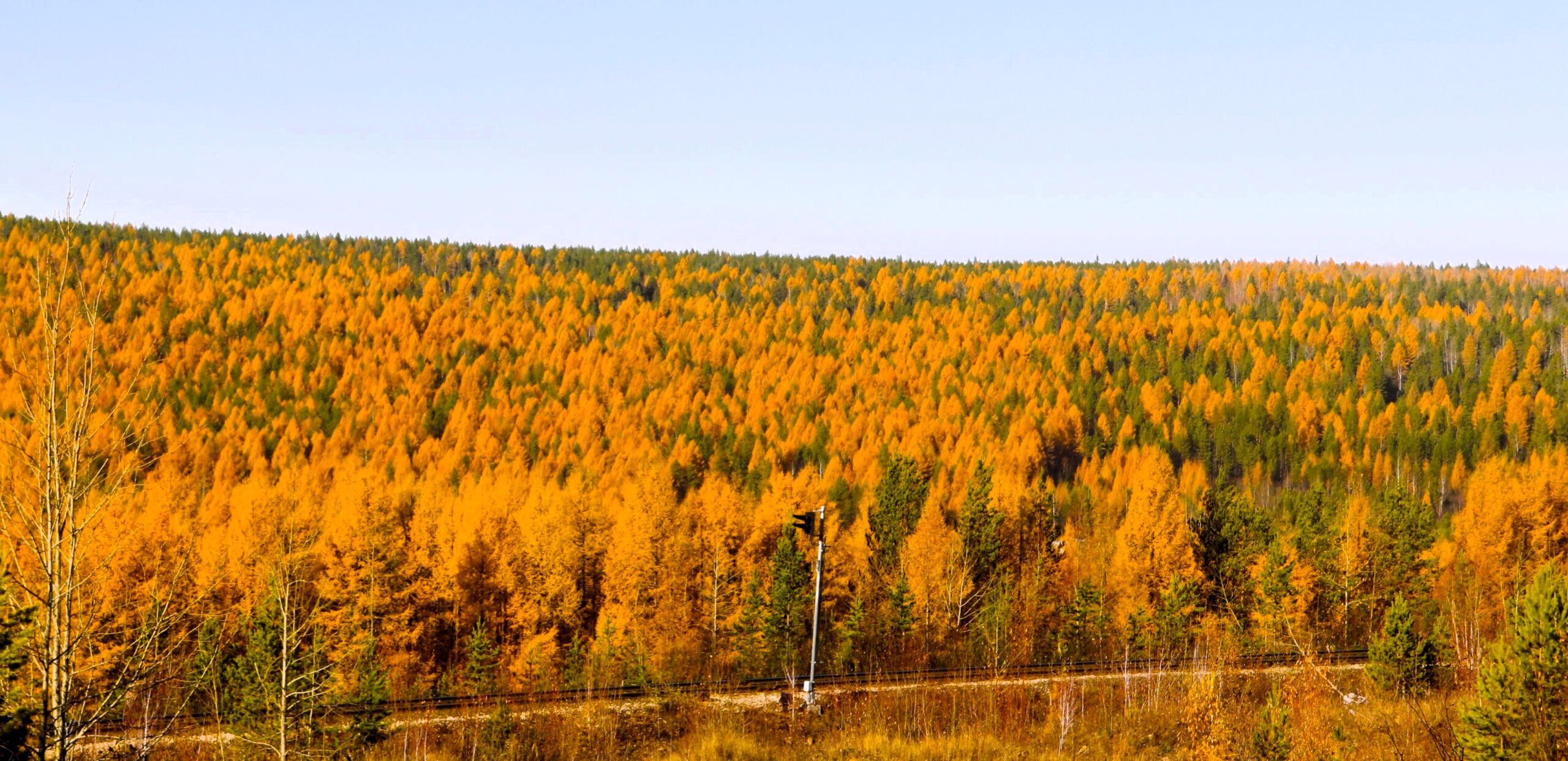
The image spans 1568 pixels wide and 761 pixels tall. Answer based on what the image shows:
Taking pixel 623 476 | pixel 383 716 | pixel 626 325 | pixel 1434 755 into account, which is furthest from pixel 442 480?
pixel 626 325

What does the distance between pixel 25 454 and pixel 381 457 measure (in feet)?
395

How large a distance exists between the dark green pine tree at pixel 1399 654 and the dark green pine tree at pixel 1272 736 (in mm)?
10331

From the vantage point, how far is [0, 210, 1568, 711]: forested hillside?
4138 cm

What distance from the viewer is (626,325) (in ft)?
618

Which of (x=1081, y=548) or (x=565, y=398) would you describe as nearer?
(x=1081, y=548)

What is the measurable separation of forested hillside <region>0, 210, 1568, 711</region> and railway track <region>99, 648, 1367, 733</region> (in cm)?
140

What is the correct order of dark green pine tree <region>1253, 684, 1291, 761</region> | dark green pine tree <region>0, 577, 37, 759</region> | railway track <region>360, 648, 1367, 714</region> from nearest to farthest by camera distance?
dark green pine tree <region>0, 577, 37, 759</region>
dark green pine tree <region>1253, 684, 1291, 761</region>
railway track <region>360, 648, 1367, 714</region>

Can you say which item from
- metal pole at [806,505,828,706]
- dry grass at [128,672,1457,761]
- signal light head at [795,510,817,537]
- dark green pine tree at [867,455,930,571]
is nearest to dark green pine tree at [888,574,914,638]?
dark green pine tree at [867,455,930,571]

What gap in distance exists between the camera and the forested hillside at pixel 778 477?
41375mm

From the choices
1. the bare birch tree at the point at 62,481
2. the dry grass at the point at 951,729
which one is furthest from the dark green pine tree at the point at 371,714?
the bare birch tree at the point at 62,481

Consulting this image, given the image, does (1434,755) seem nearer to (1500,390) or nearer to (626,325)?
(1500,390)

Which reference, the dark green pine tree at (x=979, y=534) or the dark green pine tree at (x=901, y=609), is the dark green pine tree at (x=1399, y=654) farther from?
the dark green pine tree at (x=979, y=534)

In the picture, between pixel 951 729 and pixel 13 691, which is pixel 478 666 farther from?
pixel 13 691

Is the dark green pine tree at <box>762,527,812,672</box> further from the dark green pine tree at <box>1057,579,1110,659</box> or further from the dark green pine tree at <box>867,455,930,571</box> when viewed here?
the dark green pine tree at <box>867,455,930,571</box>
